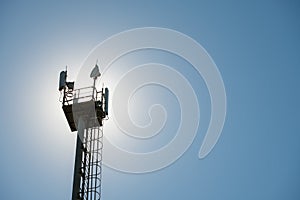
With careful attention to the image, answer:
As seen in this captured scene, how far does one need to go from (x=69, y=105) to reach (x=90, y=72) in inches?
133

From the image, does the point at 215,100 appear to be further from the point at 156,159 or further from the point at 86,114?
the point at 86,114

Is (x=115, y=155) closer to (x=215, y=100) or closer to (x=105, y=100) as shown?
(x=105, y=100)

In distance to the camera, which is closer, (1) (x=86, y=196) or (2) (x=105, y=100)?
(1) (x=86, y=196)

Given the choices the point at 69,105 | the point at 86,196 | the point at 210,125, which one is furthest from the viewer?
the point at 210,125

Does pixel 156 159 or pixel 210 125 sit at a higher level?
pixel 210 125

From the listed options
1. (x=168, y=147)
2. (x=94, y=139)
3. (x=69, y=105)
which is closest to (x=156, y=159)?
(x=168, y=147)

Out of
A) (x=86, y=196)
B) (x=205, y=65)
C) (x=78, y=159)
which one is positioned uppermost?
(x=205, y=65)

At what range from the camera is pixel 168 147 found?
1430 inches

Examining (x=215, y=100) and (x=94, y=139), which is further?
(x=215, y=100)

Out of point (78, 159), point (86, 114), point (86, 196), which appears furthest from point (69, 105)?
point (86, 196)

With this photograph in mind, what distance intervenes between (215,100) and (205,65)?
2.80 m

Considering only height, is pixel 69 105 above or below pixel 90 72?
below

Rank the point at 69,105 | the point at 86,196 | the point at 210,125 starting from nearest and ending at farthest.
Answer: the point at 86,196 → the point at 69,105 → the point at 210,125

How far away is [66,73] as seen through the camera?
35812 mm
